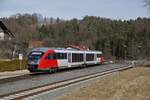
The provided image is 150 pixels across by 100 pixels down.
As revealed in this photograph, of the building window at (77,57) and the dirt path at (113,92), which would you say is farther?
the building window at (77,57)

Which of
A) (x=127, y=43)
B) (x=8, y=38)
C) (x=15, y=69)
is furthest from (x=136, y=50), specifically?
(x=15, y=69)

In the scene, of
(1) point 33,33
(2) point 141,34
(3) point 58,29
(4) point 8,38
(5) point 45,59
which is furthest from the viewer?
(2) point 141,34

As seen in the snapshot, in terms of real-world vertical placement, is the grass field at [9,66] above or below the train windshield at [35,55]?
below

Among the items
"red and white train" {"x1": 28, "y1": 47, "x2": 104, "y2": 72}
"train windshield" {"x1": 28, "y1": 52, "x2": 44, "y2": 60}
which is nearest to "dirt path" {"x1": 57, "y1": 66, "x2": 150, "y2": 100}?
"red and white train" {"x1": 28, "y1": 47, "x2": 104, "y2": 72}

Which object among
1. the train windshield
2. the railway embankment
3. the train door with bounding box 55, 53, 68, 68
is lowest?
the railway embankment

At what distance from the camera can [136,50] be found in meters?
164

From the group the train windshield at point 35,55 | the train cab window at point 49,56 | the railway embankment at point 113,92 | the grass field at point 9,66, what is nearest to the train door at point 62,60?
the train cab window at point 49,56

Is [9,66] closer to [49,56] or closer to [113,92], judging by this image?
[49,56]

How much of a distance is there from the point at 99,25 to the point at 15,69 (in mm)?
139271

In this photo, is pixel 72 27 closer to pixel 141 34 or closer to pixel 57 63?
pixel 141 34

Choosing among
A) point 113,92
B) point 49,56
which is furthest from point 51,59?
point 113,92

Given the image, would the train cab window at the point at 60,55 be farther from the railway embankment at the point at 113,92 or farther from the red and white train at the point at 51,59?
the railway embankment at the point at 113,92

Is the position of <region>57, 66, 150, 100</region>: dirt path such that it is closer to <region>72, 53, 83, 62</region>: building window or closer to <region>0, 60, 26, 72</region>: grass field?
<region>0, 60, 26, 72</region>: grass field

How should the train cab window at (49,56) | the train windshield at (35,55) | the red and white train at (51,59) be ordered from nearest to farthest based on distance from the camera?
1. the red and white train at (51,59)
2. the train windshield at (35,55)
3. the train cab window at (49,56)
